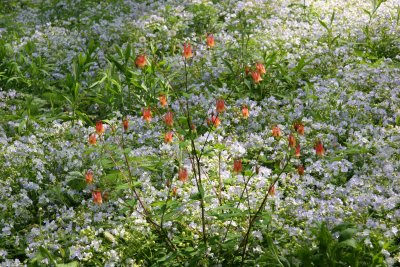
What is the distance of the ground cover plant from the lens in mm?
4234

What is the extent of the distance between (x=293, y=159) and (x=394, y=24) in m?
3.32

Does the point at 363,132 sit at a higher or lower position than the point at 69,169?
higher

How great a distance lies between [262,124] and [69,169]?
214 cm

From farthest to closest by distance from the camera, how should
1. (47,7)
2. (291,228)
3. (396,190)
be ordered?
(47,7), (396,190), (291,228)

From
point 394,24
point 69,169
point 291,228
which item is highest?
point 394,24

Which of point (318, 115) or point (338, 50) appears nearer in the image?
point (318, 115)

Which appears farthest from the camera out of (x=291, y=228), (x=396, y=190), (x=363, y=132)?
(x=363, y=132)

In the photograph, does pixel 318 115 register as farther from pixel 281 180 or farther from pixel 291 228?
pixel 291 228

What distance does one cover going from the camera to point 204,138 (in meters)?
5.66

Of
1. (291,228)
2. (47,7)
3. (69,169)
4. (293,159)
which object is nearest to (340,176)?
(293,159)

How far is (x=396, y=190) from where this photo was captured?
15.7ft

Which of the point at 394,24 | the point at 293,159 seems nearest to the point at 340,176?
the point at 293,159

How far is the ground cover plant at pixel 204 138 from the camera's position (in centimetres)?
423

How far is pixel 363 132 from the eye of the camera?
561cm
